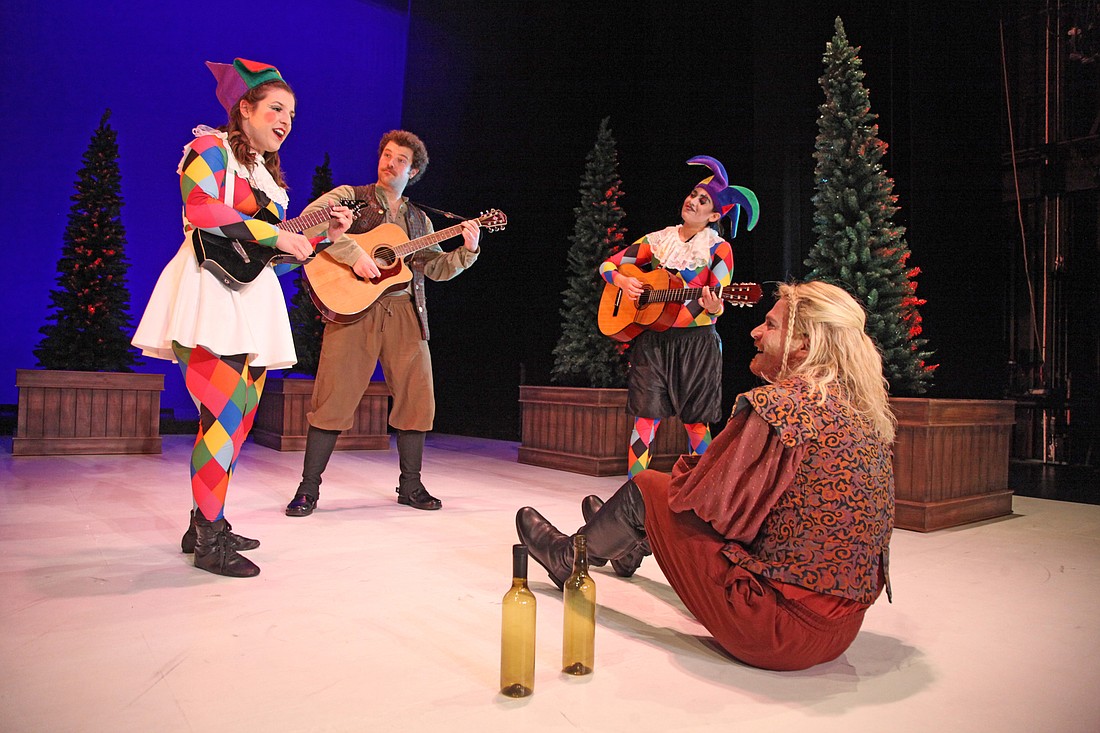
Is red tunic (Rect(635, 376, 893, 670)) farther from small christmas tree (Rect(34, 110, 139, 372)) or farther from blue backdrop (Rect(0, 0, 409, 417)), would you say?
blue backdrop (Rect(0, 0, 409, 417))

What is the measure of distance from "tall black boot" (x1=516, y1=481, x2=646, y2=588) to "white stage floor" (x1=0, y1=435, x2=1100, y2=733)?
0.45 feet

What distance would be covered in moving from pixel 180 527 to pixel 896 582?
114 inches

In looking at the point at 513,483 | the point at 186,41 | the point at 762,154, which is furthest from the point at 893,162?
the point at 186,41

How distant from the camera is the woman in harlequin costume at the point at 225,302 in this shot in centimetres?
241

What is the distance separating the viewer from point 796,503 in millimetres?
1674

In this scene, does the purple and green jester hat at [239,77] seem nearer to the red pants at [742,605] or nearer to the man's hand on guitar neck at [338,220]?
the man's hand on guitar neck at [338,220]

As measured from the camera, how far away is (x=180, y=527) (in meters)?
3.27

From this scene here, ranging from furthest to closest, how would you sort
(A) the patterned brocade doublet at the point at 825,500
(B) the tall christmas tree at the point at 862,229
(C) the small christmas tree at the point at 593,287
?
(C) the small christmas tree at the point at 593,287, (B) the tall christmas tree at the point at 862,229, (A) the patterned brocade doublet at the point at 825,500

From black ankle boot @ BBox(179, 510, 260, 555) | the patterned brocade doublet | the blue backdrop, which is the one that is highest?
the blue backdrop

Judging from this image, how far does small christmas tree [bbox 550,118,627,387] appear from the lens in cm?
588

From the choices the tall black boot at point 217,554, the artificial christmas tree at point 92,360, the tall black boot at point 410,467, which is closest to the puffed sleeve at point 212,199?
the tall black boot at point 217,554

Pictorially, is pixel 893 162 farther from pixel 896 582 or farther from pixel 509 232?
pixel 509 232

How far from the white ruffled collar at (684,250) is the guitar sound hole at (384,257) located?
1327 millimetres

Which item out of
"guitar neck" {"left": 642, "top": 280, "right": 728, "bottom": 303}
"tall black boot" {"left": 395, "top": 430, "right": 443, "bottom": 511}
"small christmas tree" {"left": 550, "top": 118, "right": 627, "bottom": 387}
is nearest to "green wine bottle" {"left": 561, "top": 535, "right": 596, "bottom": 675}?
"guitar neck" {"left": 642, "top": 280, "right": 728, "bottom": 303}
